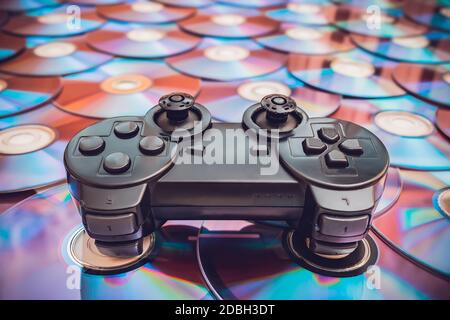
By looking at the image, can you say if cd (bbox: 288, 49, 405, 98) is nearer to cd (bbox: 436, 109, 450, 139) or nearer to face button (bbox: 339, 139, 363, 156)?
cd (bbox: 436, 109, 450, 139)

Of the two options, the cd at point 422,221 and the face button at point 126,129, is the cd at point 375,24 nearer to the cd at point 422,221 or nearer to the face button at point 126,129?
the cd at point 422,221

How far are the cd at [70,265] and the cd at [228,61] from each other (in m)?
0.34

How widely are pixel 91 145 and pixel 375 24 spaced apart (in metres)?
0.73

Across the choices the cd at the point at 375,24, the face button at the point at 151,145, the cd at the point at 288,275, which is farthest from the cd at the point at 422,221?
the cd at the point at 375,24

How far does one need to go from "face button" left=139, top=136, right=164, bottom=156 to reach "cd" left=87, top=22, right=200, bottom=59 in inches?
16.4

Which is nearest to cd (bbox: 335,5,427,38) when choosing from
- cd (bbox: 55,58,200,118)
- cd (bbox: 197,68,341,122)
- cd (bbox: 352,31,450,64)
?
cd (bbox: 352,31,450,64)

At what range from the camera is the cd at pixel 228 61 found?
662mm

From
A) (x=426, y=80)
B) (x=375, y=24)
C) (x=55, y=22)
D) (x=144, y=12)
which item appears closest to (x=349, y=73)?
(x=426, y=80)

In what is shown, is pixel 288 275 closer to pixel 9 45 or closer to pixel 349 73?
pixel 349 73

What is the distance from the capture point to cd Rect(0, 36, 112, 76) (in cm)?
66

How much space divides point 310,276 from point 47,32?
70 cm

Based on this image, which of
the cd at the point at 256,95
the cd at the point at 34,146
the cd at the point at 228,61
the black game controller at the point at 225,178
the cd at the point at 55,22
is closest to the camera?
the black game controller at the point at 225,178

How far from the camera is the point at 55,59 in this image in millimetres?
689
